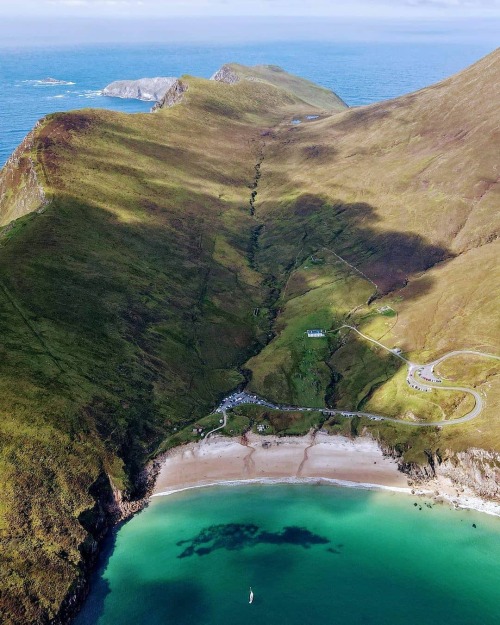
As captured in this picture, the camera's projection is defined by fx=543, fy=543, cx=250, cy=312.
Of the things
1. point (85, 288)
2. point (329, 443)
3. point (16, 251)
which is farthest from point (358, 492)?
point (16, 251)

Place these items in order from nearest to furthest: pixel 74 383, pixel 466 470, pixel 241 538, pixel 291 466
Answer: pixel 241 538 < pixel 466 470 < pixel 291 466 < pixel 74 383

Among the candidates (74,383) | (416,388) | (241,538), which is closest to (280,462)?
(241,538)

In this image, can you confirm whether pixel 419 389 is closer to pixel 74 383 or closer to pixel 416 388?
pixel 416 388

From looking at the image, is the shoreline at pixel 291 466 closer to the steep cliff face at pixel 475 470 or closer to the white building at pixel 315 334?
the steep cliff face at pixel 475 470

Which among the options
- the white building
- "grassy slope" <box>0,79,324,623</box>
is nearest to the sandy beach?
"grassy slope" <box>0,79,324,623</box>

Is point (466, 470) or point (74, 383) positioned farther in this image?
point (74, 383)

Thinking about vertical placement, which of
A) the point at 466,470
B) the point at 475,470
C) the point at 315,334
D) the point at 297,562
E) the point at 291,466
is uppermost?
the point at 315,334
